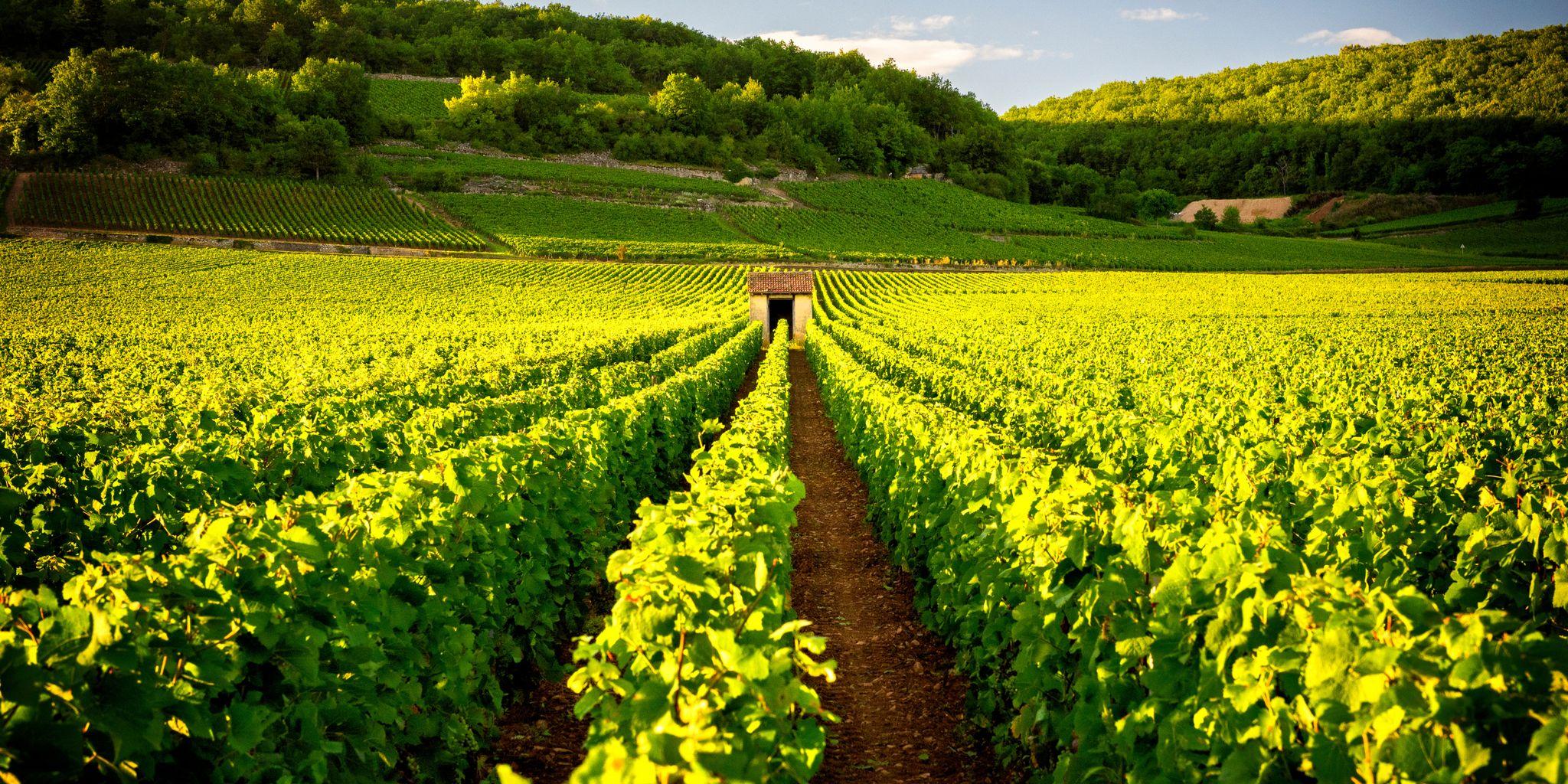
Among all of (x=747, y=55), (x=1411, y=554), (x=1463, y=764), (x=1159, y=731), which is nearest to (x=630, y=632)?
(x=1159, y=731)

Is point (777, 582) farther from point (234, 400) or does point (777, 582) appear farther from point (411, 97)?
point (411, 97)

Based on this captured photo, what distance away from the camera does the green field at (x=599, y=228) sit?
2869 inches

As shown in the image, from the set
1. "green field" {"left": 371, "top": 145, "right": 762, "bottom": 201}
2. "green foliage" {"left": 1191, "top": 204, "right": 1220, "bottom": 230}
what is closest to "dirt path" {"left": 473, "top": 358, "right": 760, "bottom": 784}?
"green field" {"left": 371, "top": 145, "right": 762, "bottom": 201}

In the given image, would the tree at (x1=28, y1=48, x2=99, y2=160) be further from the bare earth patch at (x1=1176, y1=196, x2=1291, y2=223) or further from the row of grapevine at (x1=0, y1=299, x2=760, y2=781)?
the bare earth patch at (x1=1176, y1=196, x2=1291, y2=223)

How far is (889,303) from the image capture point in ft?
169

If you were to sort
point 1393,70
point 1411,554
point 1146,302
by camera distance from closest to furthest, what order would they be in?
point 1411,554
point 1146,302
point 1393,70

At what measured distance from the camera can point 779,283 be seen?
47844 mm

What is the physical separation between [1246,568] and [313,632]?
394 cm

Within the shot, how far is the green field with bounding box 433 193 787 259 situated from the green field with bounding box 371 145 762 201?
6.04 meters

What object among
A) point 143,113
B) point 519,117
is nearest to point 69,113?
point 143,113

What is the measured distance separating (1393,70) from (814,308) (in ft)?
439

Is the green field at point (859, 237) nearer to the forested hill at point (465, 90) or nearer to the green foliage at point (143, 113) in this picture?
the forested hill at point (465, 90)

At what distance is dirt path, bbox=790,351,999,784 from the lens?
5910 mm

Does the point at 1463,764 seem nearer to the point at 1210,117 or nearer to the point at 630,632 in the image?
the point at 630,632
